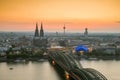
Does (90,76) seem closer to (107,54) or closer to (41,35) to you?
(107,54)

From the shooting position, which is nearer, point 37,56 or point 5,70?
point 5,70

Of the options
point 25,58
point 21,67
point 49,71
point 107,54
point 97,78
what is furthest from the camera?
point 107,54

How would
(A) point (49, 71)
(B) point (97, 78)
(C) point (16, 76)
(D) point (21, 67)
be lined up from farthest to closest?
(D) point (21, 67) < (A) point (49, 71) < (C) point (16, 76) < (B) point (97, 78)

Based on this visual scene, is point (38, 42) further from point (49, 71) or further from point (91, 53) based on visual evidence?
point (49, 71)

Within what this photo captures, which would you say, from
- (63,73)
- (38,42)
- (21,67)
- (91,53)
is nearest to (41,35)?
(38,42)

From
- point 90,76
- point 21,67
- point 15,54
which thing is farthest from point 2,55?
point 90,76

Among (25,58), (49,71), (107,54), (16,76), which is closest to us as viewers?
(16,76)

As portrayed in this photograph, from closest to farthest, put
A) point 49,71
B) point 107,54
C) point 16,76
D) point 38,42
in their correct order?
1. point 16,76
2. point 49,71
3. point 107,54
4. point 38,42

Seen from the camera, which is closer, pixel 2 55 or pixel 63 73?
pixel 63 73
